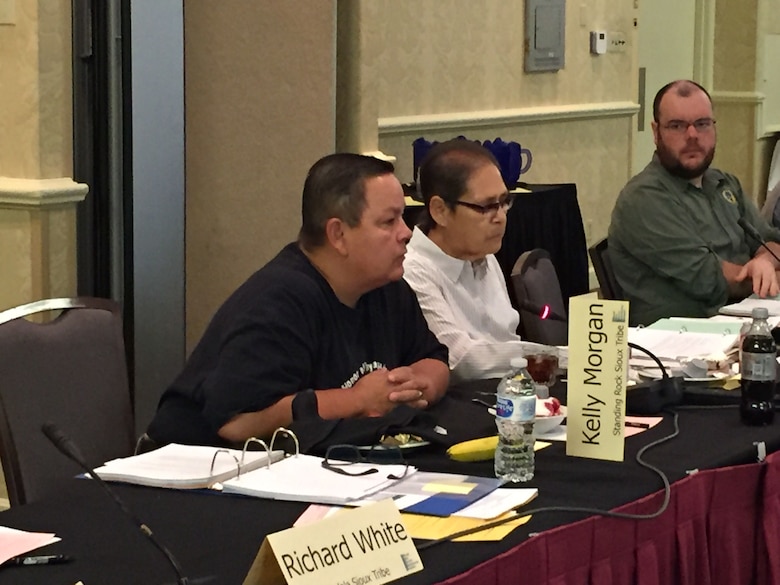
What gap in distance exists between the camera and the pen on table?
1597mm

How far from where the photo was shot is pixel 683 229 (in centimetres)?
388

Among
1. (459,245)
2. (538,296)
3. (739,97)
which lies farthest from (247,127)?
(739,97)

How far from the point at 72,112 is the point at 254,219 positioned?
845mm

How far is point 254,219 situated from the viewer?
449 centimetres

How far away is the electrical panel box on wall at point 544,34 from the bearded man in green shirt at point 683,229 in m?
1.90

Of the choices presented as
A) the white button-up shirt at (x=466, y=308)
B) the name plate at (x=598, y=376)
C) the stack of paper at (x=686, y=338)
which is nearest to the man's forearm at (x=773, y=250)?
the stack of paper at (x=686, y=338)

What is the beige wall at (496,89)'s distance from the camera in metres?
4.92

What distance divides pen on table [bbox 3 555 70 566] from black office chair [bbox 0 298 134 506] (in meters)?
0.66

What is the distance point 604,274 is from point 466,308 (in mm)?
849

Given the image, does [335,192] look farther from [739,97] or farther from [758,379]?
[739,97]

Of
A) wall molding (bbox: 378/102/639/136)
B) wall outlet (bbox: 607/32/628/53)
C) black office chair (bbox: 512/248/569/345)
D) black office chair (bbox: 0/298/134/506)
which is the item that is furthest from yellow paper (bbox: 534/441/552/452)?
wall outlet (bbox: 607/32/628/53)

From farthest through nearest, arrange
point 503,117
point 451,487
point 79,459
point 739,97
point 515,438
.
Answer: point 739,97 < point 503,117 < point 515,438 < point 451,487 < point 79,459

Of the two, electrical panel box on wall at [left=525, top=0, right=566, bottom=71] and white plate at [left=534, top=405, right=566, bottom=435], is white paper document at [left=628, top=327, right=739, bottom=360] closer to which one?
white plate at [left=534, top=405, right=566, bottom=435]

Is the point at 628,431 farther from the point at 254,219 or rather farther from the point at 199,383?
the point at 254,219
